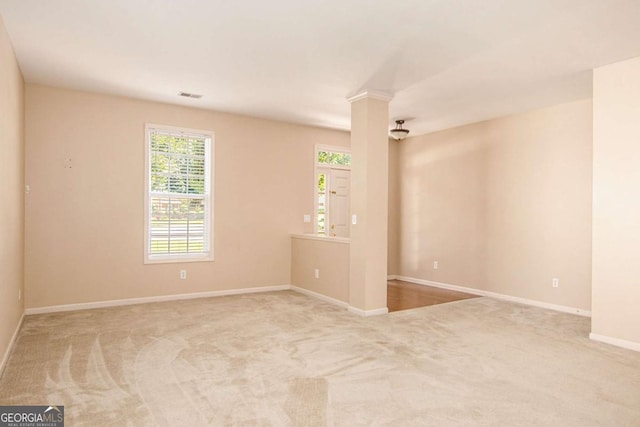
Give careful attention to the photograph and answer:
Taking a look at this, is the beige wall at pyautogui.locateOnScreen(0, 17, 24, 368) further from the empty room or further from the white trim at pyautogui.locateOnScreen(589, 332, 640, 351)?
the white trim at pyautogui.locateOnScreen(589, 332, 640, 351)

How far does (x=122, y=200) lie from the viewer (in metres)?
5.46

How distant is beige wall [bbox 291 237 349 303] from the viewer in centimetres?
557

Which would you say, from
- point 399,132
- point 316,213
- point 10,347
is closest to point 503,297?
point 399,132

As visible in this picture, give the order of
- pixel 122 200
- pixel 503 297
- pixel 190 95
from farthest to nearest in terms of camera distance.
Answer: pixel 503 297
pixel 122 200
pixel 190 95

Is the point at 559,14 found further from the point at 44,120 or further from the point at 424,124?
the point at 44,120

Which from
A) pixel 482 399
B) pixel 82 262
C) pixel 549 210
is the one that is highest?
pixel 549 210

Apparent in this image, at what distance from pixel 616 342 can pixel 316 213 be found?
4493 millimetres

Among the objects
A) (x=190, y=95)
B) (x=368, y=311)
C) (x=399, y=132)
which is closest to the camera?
(x=368, y=311)

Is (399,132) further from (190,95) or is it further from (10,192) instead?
(10,192)

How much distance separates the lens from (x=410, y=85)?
478 cm

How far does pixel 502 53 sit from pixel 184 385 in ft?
12.7

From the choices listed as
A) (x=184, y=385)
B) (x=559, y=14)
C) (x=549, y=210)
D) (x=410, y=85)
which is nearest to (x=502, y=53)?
(x=559, y=14)

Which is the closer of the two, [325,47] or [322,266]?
[325,47]

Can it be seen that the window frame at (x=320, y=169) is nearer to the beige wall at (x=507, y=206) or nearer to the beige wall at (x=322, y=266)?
the beige wall at (x=322, y=266)
